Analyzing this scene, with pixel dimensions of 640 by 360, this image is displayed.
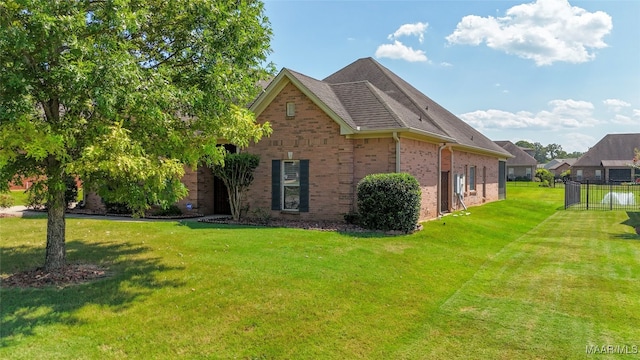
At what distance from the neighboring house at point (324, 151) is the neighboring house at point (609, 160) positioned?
53.8 meters

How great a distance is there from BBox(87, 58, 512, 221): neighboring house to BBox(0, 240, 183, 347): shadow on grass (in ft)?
21.1

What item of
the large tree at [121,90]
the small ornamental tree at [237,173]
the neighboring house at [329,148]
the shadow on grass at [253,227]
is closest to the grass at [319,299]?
the shadow on grass at [253,227]

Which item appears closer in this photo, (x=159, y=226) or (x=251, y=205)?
(x=159, y=226)

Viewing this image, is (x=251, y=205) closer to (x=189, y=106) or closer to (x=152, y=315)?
(x=189, y=106)

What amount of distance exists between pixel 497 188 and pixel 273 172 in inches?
742

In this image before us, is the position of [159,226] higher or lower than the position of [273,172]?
lower

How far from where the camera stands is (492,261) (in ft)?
32.3

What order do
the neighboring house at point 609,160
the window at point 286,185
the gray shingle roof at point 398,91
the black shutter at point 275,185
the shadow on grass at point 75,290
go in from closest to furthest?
the shadow on grass at point 75,290
the window at point 286,185
the black shutter at point 275,185
the gray shingle roof at point 398,91
the neighboring house at point 609,160

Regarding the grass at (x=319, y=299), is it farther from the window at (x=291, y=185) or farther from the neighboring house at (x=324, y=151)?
the window at (x=291, y=185)

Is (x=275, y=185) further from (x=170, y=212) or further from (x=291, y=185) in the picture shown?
(x=170, y=212)

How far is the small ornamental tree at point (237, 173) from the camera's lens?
14.8 metres

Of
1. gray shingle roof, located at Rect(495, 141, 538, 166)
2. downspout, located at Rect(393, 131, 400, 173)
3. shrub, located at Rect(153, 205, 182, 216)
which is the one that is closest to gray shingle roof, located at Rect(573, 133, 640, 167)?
gray shingle roof, located at Rect(495, 141, 538, 166)

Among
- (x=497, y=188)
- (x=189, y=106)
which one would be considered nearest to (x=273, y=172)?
(x=189, y=106)

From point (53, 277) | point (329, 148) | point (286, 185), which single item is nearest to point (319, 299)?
point (53, 277)
